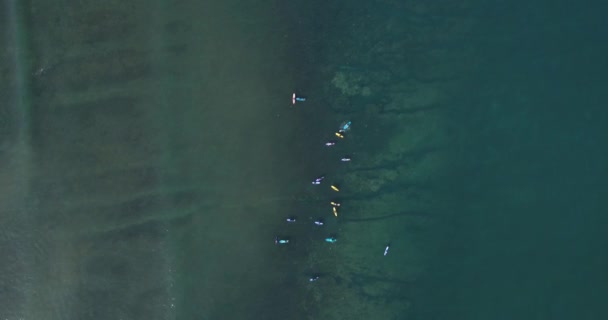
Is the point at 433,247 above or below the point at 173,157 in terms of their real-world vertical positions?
below

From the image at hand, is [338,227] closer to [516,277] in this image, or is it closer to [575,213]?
[516,277]

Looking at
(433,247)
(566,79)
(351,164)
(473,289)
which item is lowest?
(473,289)

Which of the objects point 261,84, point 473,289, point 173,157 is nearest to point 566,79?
point 473,289

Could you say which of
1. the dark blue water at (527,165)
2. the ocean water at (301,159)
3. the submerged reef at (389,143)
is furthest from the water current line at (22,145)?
the dark blue water at (527,165)

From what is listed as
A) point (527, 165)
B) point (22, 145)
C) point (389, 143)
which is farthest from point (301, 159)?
point (22, 145)

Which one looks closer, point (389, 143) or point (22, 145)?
point (22, 145)

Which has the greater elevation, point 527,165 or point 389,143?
point 389,143

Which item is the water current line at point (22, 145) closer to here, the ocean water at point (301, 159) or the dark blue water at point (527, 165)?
the ocean water at point (301, 159)

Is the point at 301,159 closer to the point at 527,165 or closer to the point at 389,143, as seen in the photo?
the point at 389,143

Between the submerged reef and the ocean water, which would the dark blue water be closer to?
the ocean water
